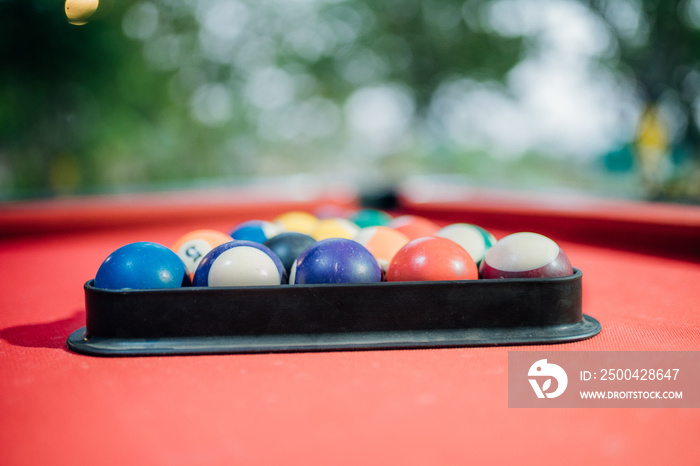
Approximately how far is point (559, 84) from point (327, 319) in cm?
1021

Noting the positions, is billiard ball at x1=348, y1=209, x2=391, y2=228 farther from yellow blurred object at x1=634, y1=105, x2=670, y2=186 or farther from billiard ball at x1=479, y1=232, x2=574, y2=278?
yellow blurred object at x1=634, y1=105, x2=670, y2=186

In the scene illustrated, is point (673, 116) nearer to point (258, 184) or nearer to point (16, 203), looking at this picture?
point (258, 184)

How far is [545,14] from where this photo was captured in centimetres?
1074

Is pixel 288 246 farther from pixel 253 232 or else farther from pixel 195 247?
pixel 253 232

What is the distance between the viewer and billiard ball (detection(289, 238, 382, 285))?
1344 millimetres

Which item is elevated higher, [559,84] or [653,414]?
[559,84]

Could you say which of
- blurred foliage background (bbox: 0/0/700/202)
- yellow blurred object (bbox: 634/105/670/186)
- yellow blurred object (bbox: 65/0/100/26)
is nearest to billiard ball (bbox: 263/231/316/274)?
yellow blurred object (bbox: 65/0/100/26)

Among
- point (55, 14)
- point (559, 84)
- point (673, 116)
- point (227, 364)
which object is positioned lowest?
point (227, 364)

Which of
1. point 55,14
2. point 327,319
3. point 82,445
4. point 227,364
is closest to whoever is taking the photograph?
point 82,445

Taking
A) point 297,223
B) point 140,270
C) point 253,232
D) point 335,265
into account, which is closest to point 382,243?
point 335,265

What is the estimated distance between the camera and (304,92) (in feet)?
44.0

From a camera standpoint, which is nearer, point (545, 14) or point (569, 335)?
point (569, 335)

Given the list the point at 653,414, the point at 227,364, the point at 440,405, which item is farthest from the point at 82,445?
the point at 653,414

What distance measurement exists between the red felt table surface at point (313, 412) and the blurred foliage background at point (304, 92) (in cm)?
Result: 870
